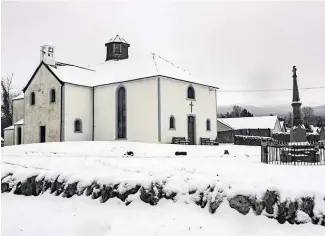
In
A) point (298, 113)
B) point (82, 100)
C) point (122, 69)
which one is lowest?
point (298, 113)

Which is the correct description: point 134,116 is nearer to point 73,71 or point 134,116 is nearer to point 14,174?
point 73,71

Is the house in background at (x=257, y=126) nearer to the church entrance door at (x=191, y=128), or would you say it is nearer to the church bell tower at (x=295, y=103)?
the church entrance door at (x=191, y=128)

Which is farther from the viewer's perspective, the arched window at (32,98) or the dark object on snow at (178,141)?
the arched window at (32,98)

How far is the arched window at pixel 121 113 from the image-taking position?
26031 millimetres

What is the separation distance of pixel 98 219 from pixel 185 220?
2396mm

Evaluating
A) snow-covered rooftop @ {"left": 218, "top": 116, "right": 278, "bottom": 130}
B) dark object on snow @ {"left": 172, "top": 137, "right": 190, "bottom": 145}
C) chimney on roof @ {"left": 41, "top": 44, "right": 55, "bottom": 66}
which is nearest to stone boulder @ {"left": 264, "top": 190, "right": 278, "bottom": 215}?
dark object on snow @ {"left": 172, "top": 137, "right": 190, "bottom": 145}

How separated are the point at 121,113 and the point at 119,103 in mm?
792

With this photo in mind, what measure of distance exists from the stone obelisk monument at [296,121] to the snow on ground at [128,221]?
8.04 m

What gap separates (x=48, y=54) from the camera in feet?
93.4

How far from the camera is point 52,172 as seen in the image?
41.3 feet

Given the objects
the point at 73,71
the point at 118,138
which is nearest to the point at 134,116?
the point at 118,138

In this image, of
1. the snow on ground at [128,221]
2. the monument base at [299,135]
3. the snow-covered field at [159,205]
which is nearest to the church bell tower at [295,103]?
the monument base at [299,135]

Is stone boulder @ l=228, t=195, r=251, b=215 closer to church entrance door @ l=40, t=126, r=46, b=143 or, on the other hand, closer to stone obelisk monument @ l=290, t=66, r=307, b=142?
stone obelisk monument @ l=290, t=66, r=307, b=142

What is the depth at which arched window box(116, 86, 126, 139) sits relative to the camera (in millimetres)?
26031
